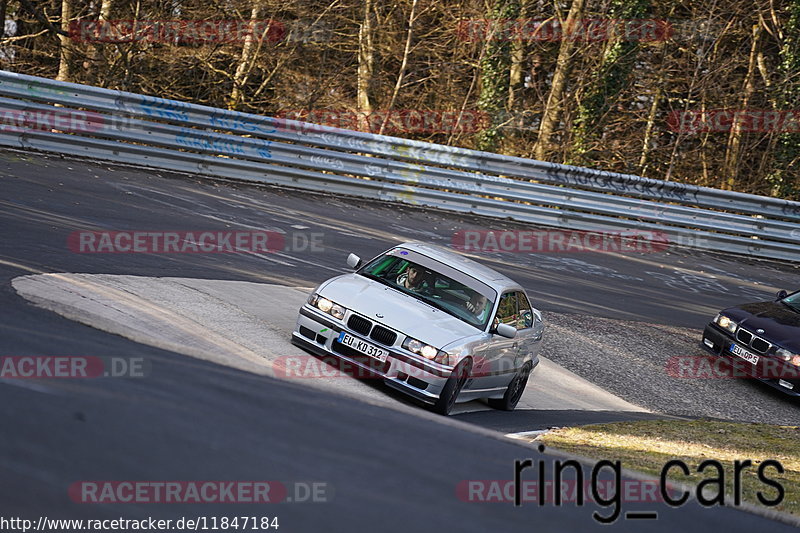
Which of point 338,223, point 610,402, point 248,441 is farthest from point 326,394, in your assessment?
point 338,223

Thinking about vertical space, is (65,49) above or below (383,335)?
above

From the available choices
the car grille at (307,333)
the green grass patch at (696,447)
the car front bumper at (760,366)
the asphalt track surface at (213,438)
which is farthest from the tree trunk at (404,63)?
the car grille at (307,333)

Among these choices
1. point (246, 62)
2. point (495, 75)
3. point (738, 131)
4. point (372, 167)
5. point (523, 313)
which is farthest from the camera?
point (738, 131)

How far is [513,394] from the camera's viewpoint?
407 inches

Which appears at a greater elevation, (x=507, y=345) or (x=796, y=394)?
(x=507, y=345)

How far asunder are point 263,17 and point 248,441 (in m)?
22.7

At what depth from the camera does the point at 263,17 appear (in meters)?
26.9

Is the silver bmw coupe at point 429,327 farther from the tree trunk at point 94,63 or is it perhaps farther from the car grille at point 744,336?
the tree trunk at point 94,63

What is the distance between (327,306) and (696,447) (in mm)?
3972

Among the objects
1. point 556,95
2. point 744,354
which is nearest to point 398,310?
point 744,354

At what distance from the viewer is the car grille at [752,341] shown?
13.0 m

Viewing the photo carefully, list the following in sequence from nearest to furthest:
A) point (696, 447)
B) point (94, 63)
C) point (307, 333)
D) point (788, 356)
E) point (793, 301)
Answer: point (307, 333) < point (696, 447) < point (788, 356) < point (793, 301) < point (94, 63)

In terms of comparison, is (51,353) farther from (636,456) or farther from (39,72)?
(39,72)

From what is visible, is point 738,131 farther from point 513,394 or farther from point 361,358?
point 361,358
